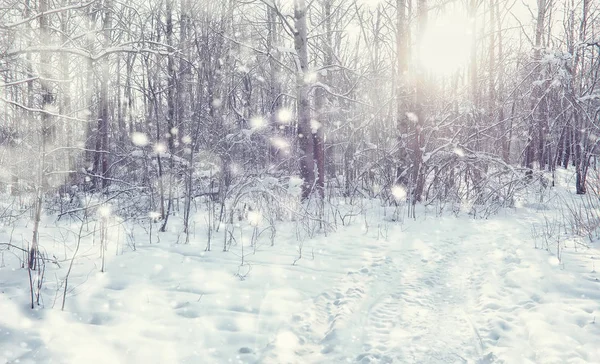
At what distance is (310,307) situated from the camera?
345 centimetres

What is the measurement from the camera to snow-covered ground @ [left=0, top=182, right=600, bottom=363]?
263 centimetres

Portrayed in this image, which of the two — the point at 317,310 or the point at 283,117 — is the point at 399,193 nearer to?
the point at 283,117

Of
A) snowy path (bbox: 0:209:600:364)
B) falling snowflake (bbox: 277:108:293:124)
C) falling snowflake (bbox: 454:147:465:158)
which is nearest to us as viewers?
snowy path (bbox: 0:209:600:364)

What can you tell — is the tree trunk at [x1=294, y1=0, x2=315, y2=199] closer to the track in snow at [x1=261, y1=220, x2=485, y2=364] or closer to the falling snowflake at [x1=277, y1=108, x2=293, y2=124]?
the falling snowflake at [x1=277, y1=108, x2=293, y2=124]

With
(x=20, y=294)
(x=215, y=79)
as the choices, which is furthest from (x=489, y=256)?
(x=20, y=294)

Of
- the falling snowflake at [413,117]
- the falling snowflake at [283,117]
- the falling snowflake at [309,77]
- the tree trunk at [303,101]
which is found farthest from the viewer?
the falling snowflake at [283,117]

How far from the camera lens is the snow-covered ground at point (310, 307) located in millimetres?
2633

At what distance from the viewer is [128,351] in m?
2.56

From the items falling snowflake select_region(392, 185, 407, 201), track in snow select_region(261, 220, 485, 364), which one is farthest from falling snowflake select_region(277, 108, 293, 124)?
Answer: track in snow select_region(261, 220, 485, 364)

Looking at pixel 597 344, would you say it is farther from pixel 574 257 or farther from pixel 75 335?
pixel 75 335

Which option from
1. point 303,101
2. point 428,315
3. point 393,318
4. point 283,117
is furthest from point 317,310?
point 283,117

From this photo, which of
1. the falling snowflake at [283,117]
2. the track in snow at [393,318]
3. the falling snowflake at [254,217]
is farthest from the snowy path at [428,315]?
the falling snowflake at [283,117]

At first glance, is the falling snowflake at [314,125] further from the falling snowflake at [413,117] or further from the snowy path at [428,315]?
the snowy path at [428,315]

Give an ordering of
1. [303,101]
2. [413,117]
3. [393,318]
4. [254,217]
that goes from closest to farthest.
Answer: [393,318], [254,217], [303,101], [413,117]
